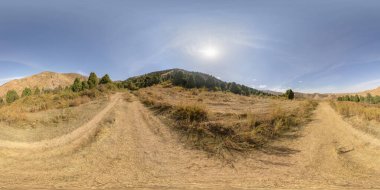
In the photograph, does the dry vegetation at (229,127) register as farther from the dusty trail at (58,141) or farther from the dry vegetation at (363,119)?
the dusty trail at (58,141)

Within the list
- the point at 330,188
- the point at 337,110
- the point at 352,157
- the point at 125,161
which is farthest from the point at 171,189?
the point at 337,110

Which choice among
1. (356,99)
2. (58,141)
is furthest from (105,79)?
(356,99)

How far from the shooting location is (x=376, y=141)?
464 inches

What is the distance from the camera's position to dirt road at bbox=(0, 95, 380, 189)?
8.04 metres

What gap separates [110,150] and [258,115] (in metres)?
7.67

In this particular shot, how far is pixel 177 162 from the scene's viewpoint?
32.9ft

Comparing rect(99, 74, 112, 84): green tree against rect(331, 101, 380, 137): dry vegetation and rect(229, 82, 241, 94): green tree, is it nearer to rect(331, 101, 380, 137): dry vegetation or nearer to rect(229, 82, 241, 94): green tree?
rect(229, 82, 241, 94): green tree

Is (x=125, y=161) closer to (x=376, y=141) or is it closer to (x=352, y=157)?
(x=352, y=157)

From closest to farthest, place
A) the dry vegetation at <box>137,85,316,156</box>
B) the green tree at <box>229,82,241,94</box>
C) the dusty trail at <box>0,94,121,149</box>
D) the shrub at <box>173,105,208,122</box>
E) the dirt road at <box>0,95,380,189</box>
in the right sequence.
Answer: the dirt road at <box>0,95,380,189</box>
the dry vegetation at <box>137,85,316,156</box>
the dusty trail at <box>0,94,121,149</box>
the shrub at <box>173,105,208,122</box>
the green tree at <box>229,82,241,94</box>

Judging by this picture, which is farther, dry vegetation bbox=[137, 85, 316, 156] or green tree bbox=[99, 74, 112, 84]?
green tree bbox=[99, 74, 112, 84]

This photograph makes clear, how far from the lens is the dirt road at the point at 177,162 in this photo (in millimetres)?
8039

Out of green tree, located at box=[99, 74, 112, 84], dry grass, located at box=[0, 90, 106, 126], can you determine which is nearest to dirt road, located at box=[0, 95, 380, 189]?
dry grass, located at box=[0, 90, 106, 126]

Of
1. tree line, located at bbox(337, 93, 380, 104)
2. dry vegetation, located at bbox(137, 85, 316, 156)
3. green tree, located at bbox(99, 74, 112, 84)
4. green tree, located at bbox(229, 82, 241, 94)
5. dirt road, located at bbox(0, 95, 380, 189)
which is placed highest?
green tree, located at bbox(99, 74, 112, 84)

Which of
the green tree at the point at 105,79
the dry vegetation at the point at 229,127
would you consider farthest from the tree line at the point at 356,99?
the dry vegetation at the point at 229,127
